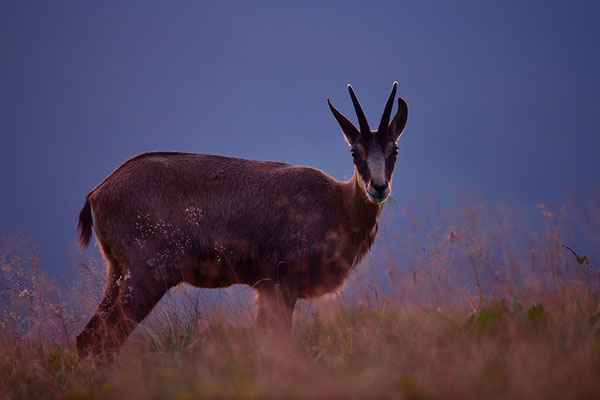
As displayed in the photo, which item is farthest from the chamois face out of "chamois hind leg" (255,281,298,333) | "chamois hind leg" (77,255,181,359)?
"chamois hind leg" (77,255,181,359)

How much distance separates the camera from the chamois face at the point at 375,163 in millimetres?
5219

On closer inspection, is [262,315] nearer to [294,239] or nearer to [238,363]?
[294,239]

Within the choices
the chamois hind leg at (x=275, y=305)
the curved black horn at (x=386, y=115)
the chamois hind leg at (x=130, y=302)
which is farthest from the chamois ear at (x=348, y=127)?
the chamois hind leg at (x=130, y=302)

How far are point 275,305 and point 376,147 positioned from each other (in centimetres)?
223

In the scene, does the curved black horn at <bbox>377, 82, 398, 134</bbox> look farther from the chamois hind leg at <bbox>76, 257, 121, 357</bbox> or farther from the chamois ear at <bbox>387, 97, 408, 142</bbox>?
the chamois hind leg at <bbox>76, 257, 121, 357</bbox>

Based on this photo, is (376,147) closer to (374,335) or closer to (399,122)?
(399,122)

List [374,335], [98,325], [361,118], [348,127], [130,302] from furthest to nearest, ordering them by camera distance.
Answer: [348,127] → [361,118] → [130,302] → [98,325] → [374,335]

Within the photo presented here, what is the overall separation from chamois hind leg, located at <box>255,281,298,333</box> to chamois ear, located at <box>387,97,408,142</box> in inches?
93.1

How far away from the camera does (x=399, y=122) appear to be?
20.2 ft

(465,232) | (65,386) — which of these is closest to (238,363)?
(65,386)

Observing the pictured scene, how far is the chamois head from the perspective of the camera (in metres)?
5.27

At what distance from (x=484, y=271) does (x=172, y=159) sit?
3662 millimetres

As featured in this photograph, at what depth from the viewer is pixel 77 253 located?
A: 5.62 m

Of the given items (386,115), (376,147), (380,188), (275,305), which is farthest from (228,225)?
(386,115)
